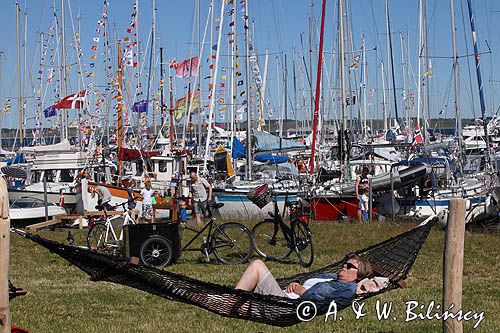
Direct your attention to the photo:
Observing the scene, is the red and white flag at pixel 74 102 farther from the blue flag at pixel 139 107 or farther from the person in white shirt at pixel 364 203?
the person in white shirt at pixel 364 203

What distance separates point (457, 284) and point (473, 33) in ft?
82.4

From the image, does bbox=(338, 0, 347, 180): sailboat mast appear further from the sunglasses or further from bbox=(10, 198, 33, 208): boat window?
the sunglasses

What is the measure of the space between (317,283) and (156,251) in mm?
6593

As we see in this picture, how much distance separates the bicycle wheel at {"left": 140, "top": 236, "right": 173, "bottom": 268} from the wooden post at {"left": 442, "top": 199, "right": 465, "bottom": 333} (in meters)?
7.80

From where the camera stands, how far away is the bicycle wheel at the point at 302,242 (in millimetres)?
15002

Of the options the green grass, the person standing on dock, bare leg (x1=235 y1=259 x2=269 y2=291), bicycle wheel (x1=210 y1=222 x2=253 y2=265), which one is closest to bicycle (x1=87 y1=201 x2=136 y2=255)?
the green grass

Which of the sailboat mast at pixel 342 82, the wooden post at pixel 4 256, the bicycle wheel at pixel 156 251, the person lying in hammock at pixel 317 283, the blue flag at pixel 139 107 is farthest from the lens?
the blue flag at pixel 139 107

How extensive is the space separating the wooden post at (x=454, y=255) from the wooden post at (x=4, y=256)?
3584 millimetres

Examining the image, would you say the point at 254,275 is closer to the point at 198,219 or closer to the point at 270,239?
the point at 270,239

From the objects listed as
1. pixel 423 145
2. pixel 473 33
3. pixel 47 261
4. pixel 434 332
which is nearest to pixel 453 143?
pixel 423 145

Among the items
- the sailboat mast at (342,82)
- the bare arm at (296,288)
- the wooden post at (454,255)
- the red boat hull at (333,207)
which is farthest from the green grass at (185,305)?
the sailboat mast at (342,82)

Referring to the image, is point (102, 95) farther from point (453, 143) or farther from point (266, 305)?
point (266, 305)

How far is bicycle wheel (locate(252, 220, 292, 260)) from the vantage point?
15.5 m

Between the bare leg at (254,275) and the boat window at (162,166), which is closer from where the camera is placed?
the bare leg at (254,275)
